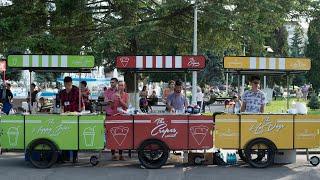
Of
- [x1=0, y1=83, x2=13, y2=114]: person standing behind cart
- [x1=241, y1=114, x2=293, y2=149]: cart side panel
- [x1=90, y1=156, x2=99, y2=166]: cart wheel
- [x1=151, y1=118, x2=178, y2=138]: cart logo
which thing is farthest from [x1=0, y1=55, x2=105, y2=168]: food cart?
[x1=0, y1=83, x2=13, y2=114]: person standing behind cart

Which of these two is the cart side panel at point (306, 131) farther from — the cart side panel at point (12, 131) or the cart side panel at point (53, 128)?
the cart side panel at point (12, 131)

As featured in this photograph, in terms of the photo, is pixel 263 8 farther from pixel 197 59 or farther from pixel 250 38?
pixel 197 59

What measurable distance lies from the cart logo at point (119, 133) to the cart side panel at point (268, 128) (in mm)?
2596

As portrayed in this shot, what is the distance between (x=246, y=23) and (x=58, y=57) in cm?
907

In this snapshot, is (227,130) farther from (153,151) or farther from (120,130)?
(120,130)

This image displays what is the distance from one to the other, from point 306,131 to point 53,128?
18.5ft

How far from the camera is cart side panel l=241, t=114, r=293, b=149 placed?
1202 centimetres

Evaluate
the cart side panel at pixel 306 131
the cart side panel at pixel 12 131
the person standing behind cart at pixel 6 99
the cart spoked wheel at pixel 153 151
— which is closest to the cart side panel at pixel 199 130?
the cart spoked wheel at pixel 153 151

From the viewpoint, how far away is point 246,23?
63.3 feet

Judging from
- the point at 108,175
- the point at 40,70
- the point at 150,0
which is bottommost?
the point at 108,175

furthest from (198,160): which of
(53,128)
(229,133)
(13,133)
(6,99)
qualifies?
(6,99)

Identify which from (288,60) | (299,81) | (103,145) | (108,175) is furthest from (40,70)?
(299,81)

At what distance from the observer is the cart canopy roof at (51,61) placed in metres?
12.0

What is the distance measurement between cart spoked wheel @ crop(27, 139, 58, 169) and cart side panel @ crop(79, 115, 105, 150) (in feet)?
2.07
